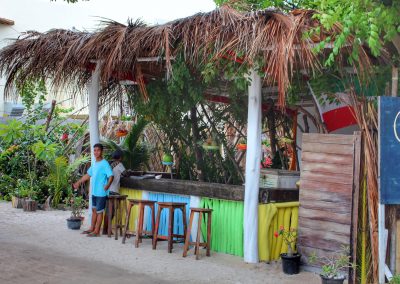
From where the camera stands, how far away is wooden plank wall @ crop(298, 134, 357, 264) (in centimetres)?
684

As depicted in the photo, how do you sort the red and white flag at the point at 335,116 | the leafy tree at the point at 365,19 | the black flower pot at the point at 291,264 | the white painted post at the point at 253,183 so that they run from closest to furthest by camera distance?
the leafy tree at the point at 365,19
the black flower pot at the point at 291,264
the white painted post at the point at 253,183
the red and white flag at the point at 335,116

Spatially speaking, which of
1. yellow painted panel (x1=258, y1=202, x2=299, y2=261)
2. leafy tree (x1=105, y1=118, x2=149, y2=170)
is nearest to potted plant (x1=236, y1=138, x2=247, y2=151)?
leafy tree (x1=105, y1=118, x2=149, y2=170)

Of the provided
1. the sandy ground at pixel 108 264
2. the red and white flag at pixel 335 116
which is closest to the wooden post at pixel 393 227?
the sandy ground at pixel 108 264

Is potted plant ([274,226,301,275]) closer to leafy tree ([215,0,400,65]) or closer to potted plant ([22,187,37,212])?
leafy tree ([215,0,400,65])

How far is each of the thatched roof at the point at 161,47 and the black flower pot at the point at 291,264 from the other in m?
2.13

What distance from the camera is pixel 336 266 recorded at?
612 centimetres

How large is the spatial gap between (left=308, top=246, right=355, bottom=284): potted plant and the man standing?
12.6 feet

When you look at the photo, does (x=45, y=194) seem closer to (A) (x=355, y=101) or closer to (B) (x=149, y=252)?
(B) (x=149, y=252)

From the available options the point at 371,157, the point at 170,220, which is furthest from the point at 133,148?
the point at 371,157

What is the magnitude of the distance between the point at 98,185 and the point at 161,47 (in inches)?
116

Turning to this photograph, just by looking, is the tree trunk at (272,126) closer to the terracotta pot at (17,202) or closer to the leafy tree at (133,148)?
the leafy tree at (133,148)

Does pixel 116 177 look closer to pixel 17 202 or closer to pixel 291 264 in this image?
pixel 291 264

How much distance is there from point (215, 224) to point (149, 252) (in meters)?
1.08

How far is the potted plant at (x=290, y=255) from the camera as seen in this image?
23.4 feet
